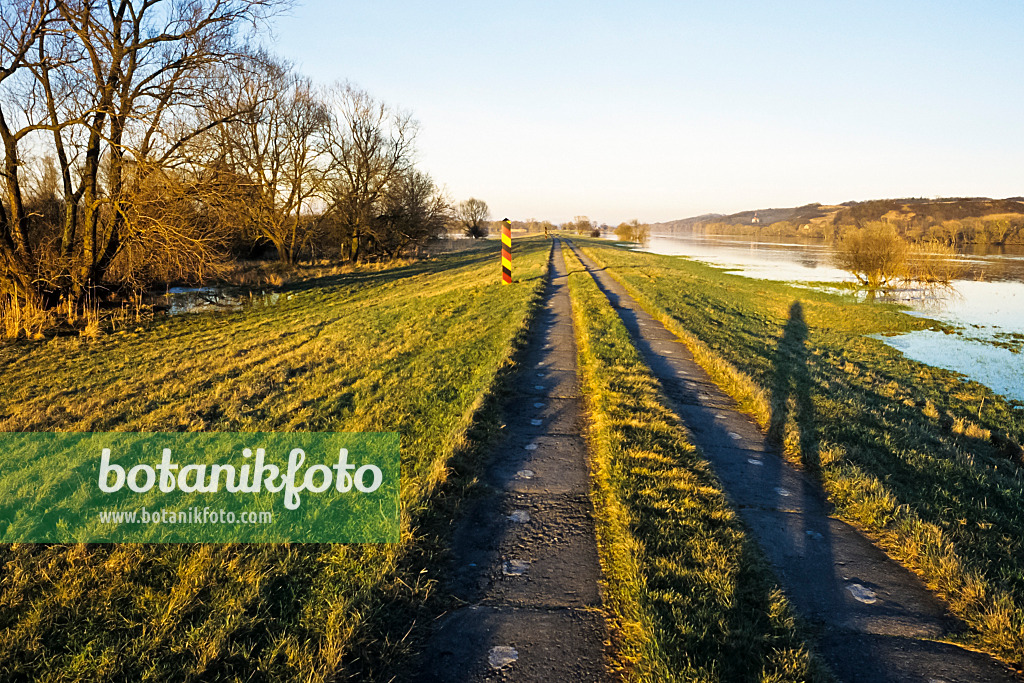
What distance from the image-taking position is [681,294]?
696 inches

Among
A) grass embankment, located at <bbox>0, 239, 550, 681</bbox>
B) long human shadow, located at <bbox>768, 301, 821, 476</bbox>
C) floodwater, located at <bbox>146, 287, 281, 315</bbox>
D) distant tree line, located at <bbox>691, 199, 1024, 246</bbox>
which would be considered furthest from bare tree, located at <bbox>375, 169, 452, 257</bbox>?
distant tree line, located at <bbox>691, 199, 1024, 246</bbox>

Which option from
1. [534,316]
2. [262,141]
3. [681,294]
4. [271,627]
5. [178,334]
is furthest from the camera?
[262,141]

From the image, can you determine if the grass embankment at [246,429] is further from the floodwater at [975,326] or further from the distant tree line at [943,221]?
the distant tree line at [943,221]

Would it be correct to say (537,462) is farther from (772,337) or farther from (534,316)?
(772,337)

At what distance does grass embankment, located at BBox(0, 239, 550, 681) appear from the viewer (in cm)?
225

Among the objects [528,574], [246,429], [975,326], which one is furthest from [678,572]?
[975,326]

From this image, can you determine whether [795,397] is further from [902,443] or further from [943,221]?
[943,221]

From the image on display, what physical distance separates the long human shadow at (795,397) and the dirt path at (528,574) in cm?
224

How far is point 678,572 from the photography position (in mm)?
2762

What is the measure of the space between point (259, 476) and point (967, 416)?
10745mm

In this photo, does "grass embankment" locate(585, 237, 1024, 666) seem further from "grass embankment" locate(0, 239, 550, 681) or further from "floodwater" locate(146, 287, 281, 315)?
"floodwater" locate(146, 287, 281, 315)

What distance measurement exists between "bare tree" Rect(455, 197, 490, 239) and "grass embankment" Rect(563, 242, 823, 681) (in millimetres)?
65141

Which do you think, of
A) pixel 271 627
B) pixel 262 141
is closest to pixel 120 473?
pixel 271 627

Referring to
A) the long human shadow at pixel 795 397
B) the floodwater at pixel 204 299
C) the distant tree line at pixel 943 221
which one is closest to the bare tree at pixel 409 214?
the floodwater at pixel 204 299
